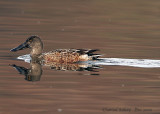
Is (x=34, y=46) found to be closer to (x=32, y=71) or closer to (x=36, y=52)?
(x=36, y=52)

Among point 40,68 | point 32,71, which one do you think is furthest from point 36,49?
point 32,71

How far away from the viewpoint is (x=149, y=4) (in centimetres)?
3516

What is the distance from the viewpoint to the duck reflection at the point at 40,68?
1366cm

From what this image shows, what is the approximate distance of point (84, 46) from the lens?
1869cm

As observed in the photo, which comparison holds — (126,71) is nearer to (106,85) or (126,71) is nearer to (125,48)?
(106,85)

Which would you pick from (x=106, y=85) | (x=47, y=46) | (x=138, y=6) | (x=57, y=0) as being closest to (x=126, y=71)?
(x=106, y=85)

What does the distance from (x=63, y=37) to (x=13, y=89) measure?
8.60 meters

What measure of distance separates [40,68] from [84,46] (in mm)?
4137

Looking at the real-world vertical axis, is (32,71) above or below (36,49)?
below

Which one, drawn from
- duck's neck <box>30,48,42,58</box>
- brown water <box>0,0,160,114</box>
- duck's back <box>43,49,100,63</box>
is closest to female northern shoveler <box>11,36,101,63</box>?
duck's back <box>43,49,100,63</box>

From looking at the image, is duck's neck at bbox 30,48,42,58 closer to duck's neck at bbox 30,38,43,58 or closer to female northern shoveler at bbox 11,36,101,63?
duck's neck at bbox 30,38,43,58

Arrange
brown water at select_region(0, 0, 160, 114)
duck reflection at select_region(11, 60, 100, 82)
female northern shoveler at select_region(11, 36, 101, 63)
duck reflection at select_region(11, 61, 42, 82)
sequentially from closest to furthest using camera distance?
brown water at select_region(0, 0, 160, 114) → duck reflection at select_region(11, 61, 42, 82) → duck reflection at select_region(11, 60, 100, 82) → female northern shoveler at select_region(11, 36, 101, 63)

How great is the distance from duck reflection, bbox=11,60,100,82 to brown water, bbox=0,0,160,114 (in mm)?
196

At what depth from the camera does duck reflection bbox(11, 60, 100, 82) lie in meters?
13.7
